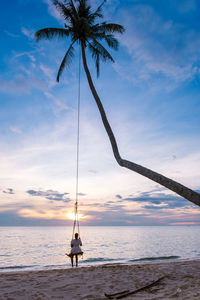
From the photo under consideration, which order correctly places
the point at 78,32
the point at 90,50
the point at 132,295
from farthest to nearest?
the point at 90,50, the point at 78,32, the point at 132,295

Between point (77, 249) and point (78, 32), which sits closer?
point (78, 32)

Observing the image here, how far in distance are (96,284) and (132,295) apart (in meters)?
1.89

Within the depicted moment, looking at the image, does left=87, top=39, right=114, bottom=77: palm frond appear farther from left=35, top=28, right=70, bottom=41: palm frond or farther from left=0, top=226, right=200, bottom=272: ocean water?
left=0, top=226, right=200, bottom=272: ocean water

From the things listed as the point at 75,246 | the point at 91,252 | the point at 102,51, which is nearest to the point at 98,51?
the point at 102,51

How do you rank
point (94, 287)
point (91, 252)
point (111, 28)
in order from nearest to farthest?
1. point (94, 287)
2. point (111, 28)
3. point (91, 252)

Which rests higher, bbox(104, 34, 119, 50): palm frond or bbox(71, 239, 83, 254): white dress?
bbox(104, 34, 119, 50): palm frond

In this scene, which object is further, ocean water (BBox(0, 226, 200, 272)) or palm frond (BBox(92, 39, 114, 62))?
ocean water (BBox(0, 226, 200, 272))

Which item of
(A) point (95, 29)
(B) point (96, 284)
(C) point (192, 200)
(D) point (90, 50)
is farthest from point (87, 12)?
(B) point (96, 284)

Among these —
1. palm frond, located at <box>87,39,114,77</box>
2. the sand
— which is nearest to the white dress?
the sand

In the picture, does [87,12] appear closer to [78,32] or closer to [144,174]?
[78,32]

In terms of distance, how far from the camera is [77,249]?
37.6 ft

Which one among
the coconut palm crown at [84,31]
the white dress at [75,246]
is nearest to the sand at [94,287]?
the white dress at [75,246]

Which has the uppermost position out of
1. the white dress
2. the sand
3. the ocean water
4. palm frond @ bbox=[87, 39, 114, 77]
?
palm frond @ bbox=[87, 39, 114, 77]

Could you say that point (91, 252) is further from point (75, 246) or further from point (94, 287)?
point (94, 287)
